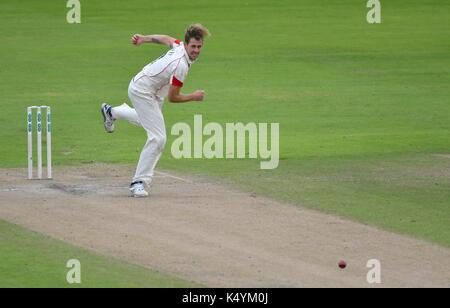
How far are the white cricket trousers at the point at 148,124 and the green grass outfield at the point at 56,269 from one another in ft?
8.45

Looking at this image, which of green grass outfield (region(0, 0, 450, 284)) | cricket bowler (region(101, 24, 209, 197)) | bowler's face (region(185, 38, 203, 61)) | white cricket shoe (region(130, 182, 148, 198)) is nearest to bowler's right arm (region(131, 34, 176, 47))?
cricket bowler (region(101, 24, 209, 197))

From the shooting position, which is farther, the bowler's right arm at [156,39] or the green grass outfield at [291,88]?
the green grass outfield at [291,88]

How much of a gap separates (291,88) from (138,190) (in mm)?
12013

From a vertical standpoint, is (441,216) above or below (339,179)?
below

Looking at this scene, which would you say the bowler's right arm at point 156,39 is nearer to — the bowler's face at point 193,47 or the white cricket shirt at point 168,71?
the white cricket shirt at point 168,71

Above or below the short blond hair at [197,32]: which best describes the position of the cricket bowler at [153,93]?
below

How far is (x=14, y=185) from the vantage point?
1695 centimetres

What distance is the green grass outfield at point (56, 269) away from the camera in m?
11.9

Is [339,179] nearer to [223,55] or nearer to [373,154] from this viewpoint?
[373,154]

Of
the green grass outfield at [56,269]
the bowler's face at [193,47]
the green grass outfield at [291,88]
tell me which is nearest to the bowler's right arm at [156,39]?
the bowler's face at [193,47]

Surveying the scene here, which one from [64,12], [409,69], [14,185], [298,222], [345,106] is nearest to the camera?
[298,222]
